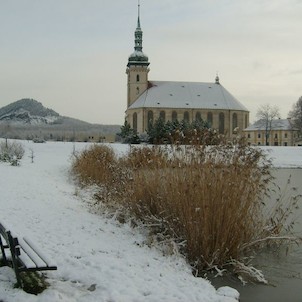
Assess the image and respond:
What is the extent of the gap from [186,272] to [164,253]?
0.61 meters

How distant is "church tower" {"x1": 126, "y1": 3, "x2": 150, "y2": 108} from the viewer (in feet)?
258

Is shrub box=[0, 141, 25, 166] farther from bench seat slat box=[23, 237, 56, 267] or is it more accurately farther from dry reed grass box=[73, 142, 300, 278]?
bench seat slat box=[23, 237, 56, 267]

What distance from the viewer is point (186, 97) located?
79.4 meters

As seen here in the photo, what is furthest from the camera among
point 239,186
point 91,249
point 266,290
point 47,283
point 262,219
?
point 262,219

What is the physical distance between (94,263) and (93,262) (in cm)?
3

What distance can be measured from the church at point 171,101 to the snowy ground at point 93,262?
66.9 metres

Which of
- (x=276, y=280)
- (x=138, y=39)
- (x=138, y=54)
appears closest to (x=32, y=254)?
(x=276, y=280)

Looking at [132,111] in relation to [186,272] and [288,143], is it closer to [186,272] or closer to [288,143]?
[288,143]

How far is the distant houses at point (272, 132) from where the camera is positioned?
78.8 m

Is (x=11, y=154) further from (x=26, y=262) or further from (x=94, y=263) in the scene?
(x=26, y=262)

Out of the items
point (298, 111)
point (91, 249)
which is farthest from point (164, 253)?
point (298, 111)

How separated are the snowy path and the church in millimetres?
67004

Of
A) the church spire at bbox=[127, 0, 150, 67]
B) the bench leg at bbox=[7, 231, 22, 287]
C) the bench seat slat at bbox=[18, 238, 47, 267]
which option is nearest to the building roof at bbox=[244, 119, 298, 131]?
the church spire at bbox=[127, 0, 150, 67]

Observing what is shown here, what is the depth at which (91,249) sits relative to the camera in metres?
6.41
